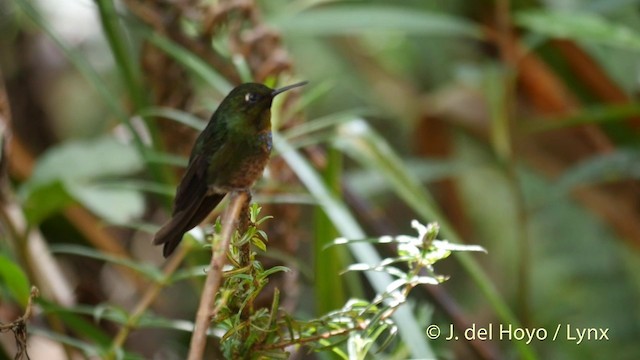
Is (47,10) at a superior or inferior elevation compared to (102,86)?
superior

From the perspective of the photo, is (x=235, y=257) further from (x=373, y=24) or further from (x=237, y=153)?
(x=373, y=24)

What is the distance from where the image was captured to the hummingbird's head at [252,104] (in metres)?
0.64

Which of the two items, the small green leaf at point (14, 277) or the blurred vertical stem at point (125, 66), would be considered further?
the blurred vertical stem at point (125, 66)

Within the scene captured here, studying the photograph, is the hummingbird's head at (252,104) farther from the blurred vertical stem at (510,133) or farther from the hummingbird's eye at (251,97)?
the blurred vertical stem at (510,133)

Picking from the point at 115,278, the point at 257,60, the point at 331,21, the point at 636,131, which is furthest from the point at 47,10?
the point at 636,131

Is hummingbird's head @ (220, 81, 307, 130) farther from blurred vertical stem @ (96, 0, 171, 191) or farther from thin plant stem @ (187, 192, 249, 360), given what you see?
blurred vertical stem @ (96, 0, 171, 191)

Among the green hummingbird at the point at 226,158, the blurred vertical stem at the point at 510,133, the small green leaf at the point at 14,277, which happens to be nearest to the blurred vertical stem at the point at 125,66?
the small green leaf at the point at 14,277

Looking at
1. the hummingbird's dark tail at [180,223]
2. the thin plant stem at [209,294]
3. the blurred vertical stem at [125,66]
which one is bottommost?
the thin plant stem at [209,294]

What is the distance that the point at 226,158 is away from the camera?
0.65 m

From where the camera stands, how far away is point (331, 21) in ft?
5.42

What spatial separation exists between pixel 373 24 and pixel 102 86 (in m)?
0.66

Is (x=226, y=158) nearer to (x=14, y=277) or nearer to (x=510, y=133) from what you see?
(x=14, y=277)

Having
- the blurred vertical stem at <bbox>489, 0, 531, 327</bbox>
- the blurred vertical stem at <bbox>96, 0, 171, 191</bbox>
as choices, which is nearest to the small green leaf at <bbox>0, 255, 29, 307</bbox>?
the blurred vertical stem at <bbox>96, 0, 171, 191</bbox>

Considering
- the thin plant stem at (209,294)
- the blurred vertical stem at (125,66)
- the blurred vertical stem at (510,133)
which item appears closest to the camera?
the thin plant stem at (209,294)
